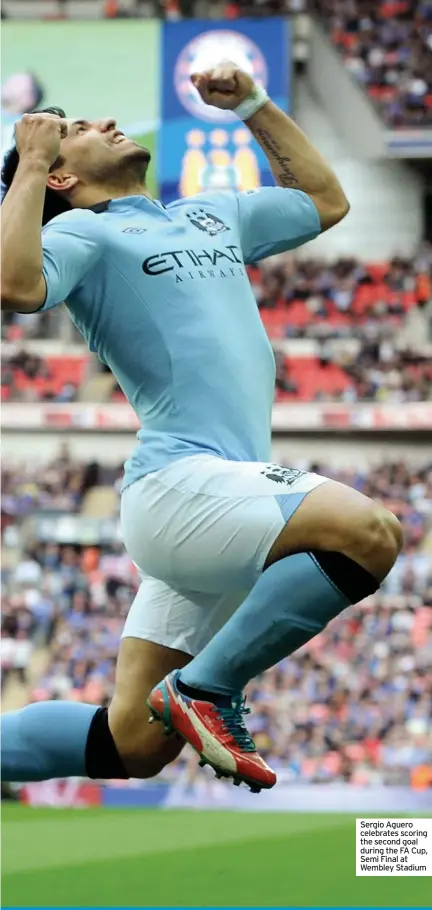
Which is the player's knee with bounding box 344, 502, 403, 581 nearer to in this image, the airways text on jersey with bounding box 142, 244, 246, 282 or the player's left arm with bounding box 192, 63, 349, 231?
the airways text on jersey with bounding box 142, 244, 246, 282

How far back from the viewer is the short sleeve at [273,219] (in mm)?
4223

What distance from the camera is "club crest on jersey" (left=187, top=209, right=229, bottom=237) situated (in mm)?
3994

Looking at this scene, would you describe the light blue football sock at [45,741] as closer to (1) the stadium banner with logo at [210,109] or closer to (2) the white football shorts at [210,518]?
(2) the white football shorts at [210,518]

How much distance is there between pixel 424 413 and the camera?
16.2 metres

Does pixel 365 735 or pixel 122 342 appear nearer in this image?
pixel 122 342

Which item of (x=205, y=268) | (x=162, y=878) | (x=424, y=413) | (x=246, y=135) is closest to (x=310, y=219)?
(x=205, y=268)

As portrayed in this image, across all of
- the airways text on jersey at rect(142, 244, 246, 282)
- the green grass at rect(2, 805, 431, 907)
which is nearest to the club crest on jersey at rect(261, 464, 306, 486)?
the airways text on jersey at rect(142, 244, 246, 282)

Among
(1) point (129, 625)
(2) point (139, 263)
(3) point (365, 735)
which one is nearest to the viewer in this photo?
(2) point (139, 263)

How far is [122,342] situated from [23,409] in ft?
44.3

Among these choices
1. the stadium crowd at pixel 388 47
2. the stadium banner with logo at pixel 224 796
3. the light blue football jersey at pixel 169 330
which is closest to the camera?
the light blue football jersey at pixel 169 330

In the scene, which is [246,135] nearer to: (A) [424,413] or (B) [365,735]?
(A) [424,413]

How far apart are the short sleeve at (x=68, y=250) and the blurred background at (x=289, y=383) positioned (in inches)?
330

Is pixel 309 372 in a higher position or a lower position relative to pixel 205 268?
lower

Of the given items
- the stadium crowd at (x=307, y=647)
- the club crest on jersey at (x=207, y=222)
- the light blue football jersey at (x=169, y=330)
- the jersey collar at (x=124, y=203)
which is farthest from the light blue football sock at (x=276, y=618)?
the stadium crowd at (x=307, y=647)
